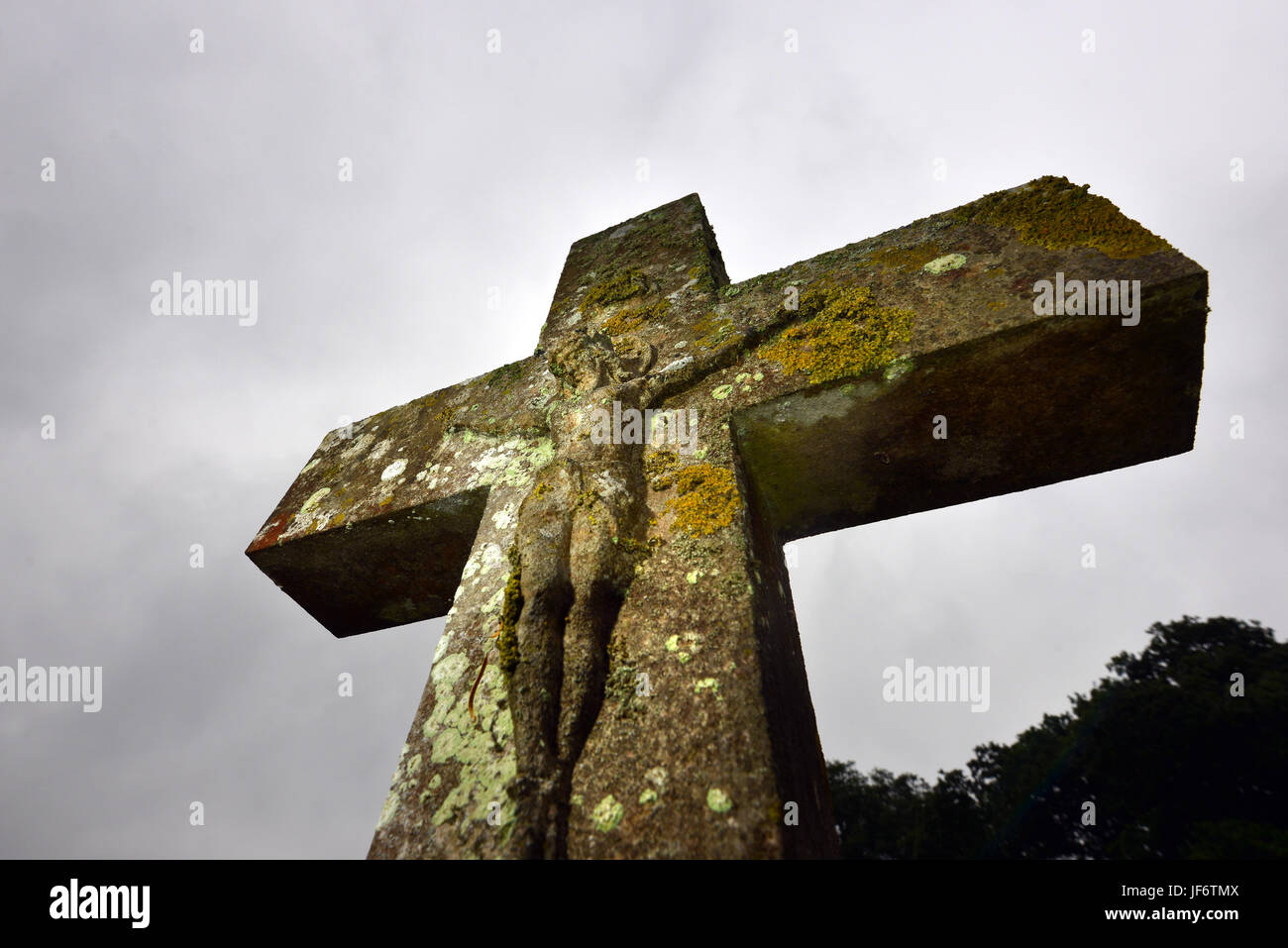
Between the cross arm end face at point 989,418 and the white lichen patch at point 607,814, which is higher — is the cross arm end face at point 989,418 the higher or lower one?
the higher one

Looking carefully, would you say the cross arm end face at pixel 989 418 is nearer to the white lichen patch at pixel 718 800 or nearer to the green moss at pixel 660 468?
the green moss at pixel 660 468

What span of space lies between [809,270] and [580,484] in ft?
4.52

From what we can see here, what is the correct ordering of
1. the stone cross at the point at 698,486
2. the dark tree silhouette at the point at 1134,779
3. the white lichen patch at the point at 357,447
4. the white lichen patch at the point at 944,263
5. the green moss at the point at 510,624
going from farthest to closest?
the dark tree silhouette at the point at 1134,779 → the white lichen patch at the point at 357,447 → the white lichen patch at the point at 944,263 → the green moss at the point at 510,624 → the stone cross at the point at 698,486

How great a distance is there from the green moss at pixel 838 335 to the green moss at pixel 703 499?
48 cm

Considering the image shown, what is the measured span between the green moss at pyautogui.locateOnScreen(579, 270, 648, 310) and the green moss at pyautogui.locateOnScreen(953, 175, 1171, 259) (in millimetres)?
1441

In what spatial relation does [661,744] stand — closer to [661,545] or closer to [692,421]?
[661,545]

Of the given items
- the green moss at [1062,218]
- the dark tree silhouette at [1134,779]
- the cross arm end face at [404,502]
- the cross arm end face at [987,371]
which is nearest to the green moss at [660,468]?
the cross arm end face at [987,371]

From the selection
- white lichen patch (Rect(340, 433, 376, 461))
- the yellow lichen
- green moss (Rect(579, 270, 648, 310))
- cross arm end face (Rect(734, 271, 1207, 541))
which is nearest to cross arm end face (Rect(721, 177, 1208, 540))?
cross arm end face (Rect(734, 271, 1207, 541))

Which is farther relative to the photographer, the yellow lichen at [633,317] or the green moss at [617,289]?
the green moss at [617,289]

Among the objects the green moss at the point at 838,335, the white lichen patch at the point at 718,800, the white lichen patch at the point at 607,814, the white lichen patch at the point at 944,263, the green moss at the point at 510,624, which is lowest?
the white lichen patch at the point at 607,814

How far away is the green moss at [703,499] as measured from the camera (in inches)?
70.4

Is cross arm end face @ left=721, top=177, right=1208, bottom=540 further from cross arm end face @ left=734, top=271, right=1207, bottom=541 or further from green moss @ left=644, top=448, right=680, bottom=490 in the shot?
green moss @ left=644, top=448, right=680, bottom=490
